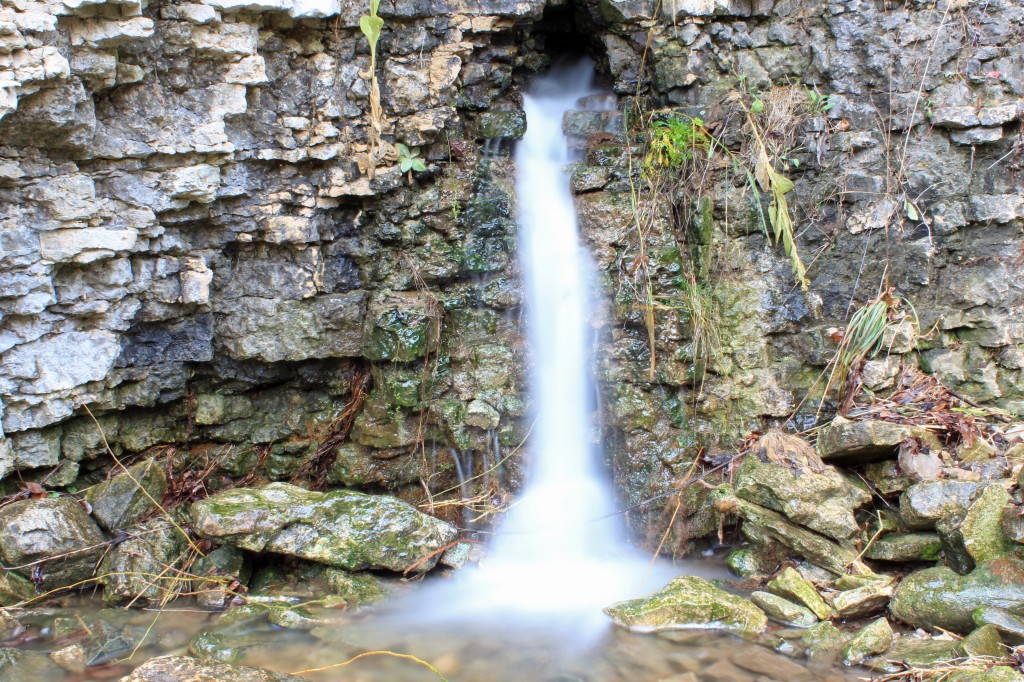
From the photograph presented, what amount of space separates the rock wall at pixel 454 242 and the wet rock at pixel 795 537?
301 mm

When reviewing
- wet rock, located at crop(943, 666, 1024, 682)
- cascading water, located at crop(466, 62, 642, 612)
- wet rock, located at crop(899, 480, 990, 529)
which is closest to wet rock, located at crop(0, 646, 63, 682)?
cascading water, located at crop(466, 62, 642, 612)

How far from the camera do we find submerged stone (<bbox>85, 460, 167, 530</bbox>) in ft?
13.7

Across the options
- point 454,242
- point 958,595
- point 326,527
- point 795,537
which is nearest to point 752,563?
point 795,537

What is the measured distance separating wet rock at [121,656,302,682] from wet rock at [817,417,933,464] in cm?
297

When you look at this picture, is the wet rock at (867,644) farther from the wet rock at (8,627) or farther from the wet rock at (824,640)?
the wet rock at (8,627)

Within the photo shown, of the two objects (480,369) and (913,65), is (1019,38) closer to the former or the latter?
(913,65)

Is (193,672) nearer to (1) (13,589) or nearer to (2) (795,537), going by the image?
(1) (13,589)

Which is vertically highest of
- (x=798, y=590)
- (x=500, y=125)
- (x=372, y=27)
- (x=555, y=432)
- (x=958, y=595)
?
(x=372, y=27)

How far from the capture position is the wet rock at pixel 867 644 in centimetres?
321

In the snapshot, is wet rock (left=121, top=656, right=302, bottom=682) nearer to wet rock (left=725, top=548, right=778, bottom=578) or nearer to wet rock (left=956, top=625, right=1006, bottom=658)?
wet rock (left=725, top=548, right=778, bottom=578)

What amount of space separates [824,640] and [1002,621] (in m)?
0.70

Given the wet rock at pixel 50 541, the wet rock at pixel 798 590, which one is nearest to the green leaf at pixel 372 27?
the wet rock at pixel 50 541

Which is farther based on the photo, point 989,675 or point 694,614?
point 694,614

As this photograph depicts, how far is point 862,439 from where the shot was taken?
13.2ft
